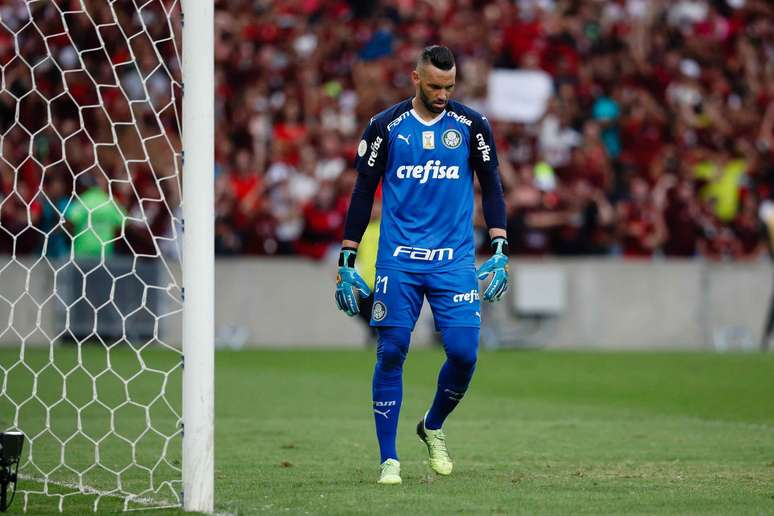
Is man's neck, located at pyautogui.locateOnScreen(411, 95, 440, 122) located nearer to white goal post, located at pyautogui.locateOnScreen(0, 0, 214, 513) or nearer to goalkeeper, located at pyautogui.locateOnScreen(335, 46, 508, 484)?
goalkeeper, located at pyautogui.locateOnScreen(335, 46, 508, 484)

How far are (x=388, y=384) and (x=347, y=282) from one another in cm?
60

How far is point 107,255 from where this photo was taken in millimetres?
19281

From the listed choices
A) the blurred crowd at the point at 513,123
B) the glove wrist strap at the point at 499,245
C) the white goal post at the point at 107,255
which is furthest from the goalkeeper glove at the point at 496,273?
the blurred crowd at the point at 513,123

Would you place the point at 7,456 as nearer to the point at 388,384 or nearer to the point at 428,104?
the point at 388,384

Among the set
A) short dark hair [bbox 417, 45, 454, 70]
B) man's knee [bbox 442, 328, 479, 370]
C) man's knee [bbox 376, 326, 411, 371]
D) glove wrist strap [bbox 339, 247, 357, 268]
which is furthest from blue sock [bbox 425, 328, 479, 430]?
short dark hair [bbox 417, 45, 454, 70]

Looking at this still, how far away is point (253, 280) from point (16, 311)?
345 centimetres

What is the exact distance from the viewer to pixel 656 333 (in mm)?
21125

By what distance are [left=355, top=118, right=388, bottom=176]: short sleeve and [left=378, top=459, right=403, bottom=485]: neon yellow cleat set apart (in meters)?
1.56

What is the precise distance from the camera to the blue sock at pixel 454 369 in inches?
283

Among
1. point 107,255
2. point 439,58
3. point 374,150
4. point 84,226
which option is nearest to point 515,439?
point 374,150

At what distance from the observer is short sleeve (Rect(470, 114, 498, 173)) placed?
287 inches

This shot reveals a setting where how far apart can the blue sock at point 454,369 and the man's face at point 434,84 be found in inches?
48.0

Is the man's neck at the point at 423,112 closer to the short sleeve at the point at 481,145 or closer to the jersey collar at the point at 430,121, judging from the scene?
the jersey collar at the point at 430,121

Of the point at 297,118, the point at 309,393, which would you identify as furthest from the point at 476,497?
the point at 297,118
